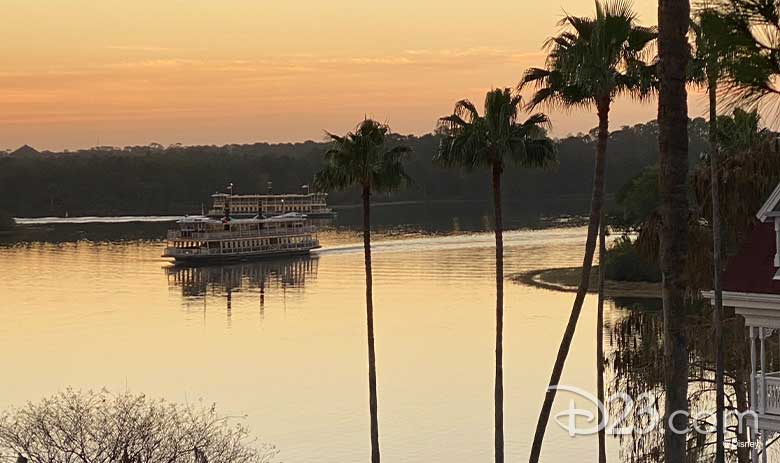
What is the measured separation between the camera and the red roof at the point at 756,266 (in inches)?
673

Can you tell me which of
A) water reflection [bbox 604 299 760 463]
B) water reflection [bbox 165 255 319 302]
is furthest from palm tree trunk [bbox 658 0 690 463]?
water reflection [bbox 165 255 319 302]

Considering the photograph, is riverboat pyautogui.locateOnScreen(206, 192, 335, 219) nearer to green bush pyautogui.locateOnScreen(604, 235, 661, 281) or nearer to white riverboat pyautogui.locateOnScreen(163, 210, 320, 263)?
white riverboat pyautogui.locateOnScreen(163, 210, 320, 263)

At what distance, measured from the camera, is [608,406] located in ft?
98.9

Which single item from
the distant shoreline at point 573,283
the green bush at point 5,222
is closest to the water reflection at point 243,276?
the distant shoreline at point 573,283

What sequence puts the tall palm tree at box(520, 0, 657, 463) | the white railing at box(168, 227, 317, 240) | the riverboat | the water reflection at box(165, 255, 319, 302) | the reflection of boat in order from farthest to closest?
1. the riverboat
2. the white railing at box(168, 227, 317, 240)
3. the reflection of boat
4. the water reflection at box(165, 255, 319, 302)
5. the tall palm tree at box(520, 0, 657, 463)

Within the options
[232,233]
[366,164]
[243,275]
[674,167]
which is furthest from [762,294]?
[232,233]

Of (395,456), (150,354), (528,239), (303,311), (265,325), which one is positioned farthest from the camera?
(528,239)

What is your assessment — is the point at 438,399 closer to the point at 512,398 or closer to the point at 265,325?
the point at 512,398

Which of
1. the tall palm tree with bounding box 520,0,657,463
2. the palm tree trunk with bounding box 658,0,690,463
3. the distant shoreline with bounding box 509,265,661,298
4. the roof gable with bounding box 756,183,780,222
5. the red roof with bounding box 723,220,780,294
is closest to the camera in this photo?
the palm tree trunk with bounding box 658,0,690,463

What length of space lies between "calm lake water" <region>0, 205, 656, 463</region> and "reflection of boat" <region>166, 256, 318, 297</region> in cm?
24

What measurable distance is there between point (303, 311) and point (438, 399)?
1073 inches

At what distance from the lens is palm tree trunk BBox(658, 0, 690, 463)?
440 inches

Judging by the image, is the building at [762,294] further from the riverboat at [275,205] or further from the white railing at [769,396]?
the riverboat at [275,205]

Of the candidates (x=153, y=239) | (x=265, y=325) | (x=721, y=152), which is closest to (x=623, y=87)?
(x=721, y=152)
